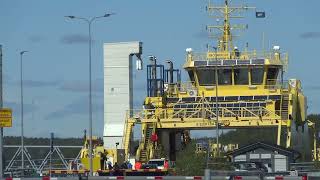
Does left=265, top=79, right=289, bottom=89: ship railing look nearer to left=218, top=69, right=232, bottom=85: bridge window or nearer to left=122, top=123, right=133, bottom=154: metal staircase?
left=218, top=69, right=232, bottom=85: bridge window

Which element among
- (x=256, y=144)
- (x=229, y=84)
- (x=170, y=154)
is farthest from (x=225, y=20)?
(x=256, y=144)

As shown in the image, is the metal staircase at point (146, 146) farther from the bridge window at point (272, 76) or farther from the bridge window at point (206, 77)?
the bridge window at point (272, 76)

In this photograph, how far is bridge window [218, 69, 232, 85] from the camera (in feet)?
274

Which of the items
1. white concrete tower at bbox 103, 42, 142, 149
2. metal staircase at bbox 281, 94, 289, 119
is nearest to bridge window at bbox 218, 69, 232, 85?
metal staircase at bbox 281, 94, 289, 119

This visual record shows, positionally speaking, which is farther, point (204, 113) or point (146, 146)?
point (204, 113)

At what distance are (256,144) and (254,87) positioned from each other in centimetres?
2025

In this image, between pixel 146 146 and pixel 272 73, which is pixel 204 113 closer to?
pixel 146 146

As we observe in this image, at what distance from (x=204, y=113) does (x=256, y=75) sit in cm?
631

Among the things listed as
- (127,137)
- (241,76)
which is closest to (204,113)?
(241,76)

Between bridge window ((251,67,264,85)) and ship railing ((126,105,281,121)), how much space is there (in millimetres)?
3271

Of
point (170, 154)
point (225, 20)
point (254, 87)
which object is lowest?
point (170, 154)

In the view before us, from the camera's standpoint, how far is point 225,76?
8381 centimetres

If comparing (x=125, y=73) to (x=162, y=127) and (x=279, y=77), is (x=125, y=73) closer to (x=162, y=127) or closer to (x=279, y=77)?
(x=162, y=127)

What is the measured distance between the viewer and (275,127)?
7969cm
